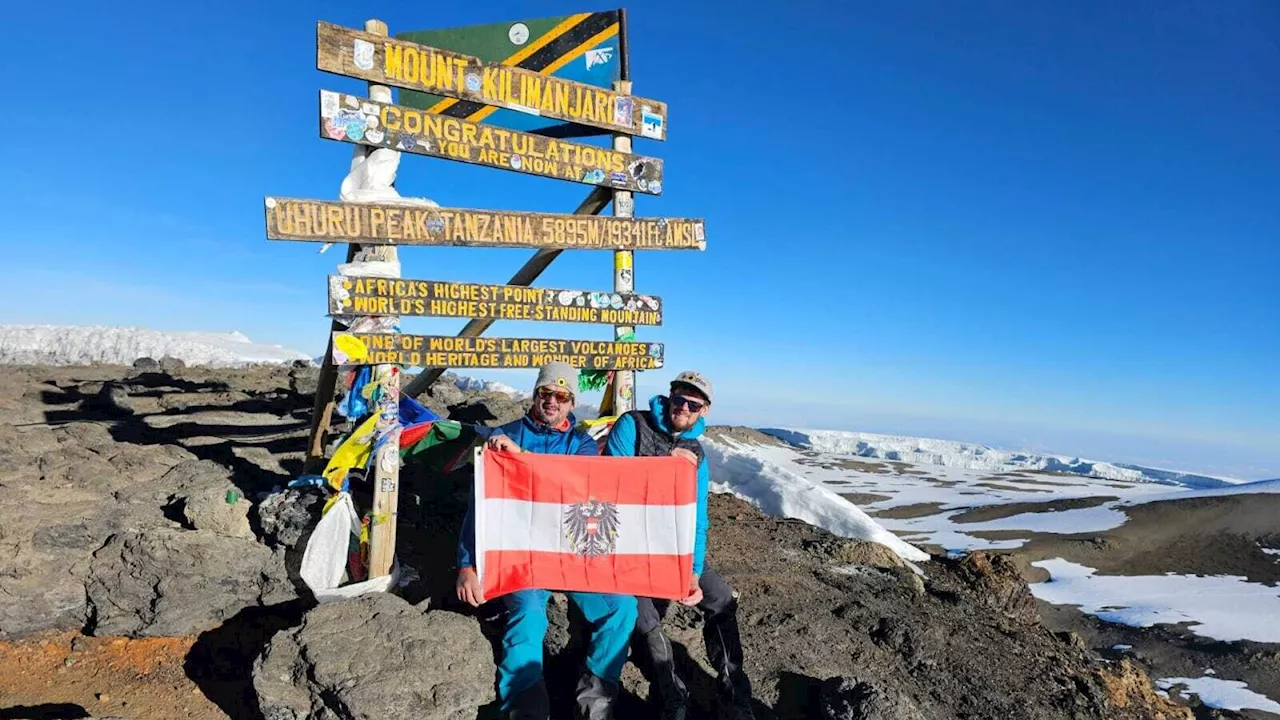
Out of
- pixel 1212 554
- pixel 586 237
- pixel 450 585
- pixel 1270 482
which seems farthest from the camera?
pixel 1270 482

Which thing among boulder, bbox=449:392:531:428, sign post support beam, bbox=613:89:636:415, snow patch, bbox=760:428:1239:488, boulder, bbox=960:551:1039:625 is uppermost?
sign post support beam, bbox=613:89:636:415

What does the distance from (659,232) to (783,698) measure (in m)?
4.07

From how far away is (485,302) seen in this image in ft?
18.4

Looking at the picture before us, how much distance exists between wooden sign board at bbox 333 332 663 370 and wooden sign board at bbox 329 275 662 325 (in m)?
0.20

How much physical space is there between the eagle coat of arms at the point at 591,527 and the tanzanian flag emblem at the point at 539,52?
3541 millimetres

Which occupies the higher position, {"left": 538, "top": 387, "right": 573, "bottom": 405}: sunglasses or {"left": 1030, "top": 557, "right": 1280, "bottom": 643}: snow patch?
{"left": 538, "top": 387, "right": 573, "bottom": 405}: sunglasses

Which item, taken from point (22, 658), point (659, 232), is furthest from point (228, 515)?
point (659, 232)

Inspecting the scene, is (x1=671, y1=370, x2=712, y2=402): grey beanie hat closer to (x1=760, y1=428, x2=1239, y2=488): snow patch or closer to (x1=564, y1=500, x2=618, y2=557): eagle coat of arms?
(x1=564, y1=500, x2=618, y2=557): eagle coat of arms

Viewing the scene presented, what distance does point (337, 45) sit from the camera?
493cm

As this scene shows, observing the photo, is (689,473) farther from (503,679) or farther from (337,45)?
(337,45)

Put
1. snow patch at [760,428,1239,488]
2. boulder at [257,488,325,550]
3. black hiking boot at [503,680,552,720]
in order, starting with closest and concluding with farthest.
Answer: black hiking boot at [503,680,552,720] < boulder at [257,488,325,550] < snow patch at [760,428,1239,488]

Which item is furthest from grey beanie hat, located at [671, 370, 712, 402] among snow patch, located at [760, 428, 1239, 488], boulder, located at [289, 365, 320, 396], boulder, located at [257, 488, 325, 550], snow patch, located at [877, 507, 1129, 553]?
snow patch, located at [760, 428, 1239, 488]

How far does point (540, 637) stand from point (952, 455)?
3048 inches

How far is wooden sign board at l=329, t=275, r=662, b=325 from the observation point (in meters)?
5.04
